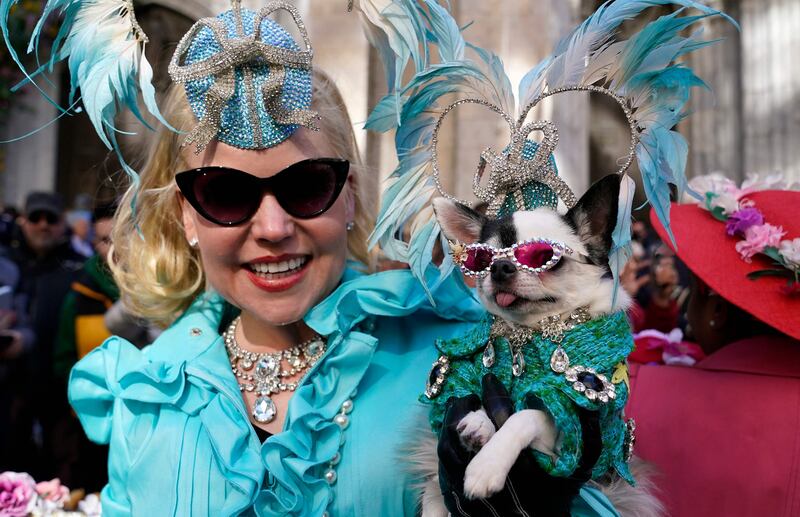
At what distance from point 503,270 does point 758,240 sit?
0.96 m

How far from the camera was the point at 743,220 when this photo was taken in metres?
2.08

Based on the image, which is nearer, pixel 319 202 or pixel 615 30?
pixel 615 30

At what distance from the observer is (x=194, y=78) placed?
1746mm

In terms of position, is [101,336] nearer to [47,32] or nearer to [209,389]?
[209,389]

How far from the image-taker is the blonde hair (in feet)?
6.63

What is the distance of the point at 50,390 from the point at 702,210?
4312 mm

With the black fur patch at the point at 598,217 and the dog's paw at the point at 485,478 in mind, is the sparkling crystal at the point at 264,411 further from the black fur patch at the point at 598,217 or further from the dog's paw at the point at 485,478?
the black fur patch at the point at 598,217

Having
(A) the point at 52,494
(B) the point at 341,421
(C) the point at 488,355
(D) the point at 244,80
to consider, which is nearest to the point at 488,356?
(C) the point at 488,355

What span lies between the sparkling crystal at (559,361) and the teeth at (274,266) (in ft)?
2.32

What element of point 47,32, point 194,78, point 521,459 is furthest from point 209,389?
point 47,32

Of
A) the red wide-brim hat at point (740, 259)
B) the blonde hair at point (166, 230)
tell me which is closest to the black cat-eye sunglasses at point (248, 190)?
the blonde hair at point (166, 230)

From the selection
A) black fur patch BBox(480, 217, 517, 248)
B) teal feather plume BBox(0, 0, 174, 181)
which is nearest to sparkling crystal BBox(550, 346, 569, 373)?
black fur patch BBox(480, 217, 517, 248)

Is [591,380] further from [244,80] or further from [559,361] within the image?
[244,80]

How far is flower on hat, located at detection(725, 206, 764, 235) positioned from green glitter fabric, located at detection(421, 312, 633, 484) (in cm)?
82
